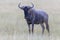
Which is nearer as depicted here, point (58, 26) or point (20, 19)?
point (58, 26)

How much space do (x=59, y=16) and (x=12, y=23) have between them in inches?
162

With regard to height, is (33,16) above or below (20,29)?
above

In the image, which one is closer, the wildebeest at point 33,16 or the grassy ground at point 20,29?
the grassy ground at point 20,29

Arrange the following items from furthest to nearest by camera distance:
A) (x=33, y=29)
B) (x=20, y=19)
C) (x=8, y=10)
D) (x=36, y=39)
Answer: (x=8, y=10) → (x=20, y=19) → (x=33, y=29) → (x=36, y=39)

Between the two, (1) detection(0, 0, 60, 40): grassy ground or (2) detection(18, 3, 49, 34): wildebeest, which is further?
(2) detection(18, 3, 49, 34): wildebeest

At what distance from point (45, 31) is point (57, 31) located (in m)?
0.83

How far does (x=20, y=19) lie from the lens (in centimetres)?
2011

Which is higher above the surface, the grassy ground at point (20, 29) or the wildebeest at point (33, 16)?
the wildebeest at point (33, 16)

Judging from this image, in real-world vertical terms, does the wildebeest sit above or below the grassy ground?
above

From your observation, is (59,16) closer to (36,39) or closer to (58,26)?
(58,26)

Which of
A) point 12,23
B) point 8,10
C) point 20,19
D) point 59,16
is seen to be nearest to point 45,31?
point 12,23

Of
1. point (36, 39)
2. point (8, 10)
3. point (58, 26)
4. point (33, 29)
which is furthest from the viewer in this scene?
point (8, 10)

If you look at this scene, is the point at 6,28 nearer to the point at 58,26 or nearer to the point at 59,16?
the point at 58,26

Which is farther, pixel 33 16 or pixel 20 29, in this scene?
pixel 20 29
